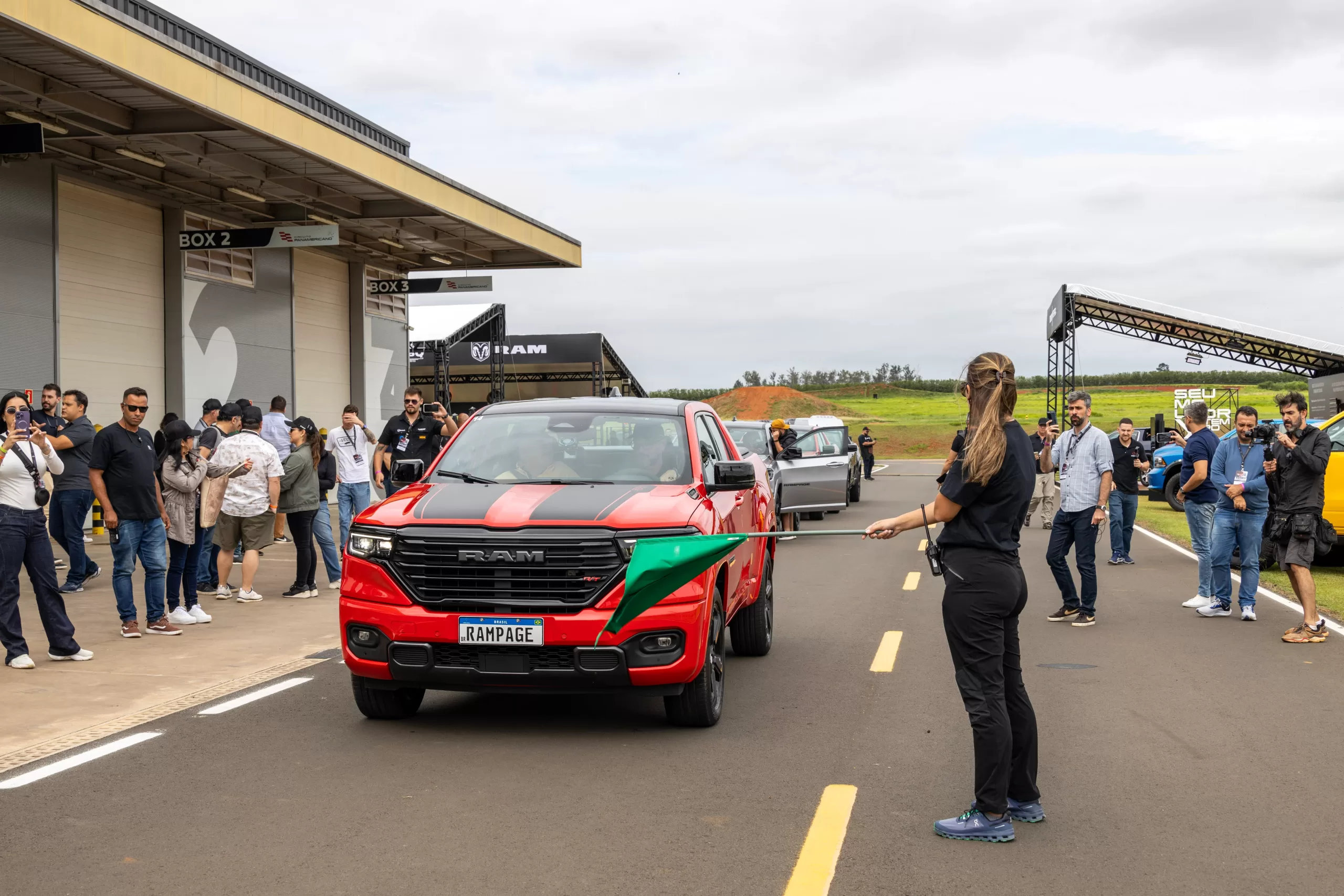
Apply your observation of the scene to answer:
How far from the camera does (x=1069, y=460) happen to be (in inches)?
441

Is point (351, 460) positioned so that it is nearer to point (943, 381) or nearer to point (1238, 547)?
point (1238, 547)

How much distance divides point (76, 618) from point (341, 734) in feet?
17.7

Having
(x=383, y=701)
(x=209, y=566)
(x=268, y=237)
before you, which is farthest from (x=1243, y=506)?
(x=268, y=237)

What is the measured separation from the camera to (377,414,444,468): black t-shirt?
1324 cm

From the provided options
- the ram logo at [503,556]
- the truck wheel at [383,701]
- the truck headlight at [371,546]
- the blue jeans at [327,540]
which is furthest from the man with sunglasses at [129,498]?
the ram logo at [503,556]

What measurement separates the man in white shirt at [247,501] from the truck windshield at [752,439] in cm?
838

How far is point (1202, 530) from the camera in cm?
1209

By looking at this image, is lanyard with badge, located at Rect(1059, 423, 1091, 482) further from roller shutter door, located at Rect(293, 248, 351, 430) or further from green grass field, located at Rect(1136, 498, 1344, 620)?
roller shutter door, located at Rect(293, 248, 351, 430)

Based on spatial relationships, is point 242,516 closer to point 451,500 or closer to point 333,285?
point 451,500

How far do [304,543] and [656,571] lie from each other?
283 inches

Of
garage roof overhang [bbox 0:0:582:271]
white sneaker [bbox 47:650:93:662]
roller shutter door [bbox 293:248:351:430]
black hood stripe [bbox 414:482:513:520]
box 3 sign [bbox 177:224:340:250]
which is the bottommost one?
white sneaker [bbox 47:650:93:662]

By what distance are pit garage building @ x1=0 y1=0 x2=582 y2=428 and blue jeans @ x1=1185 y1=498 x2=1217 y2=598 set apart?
464 inches

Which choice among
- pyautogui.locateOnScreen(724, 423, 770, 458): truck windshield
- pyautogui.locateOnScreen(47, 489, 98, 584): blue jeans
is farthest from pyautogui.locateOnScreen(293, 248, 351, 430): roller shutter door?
pyautogui.locateOnScreen(47, 489, 98, 584): blue jeans

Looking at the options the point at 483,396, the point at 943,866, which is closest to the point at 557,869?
the point at 943,866
